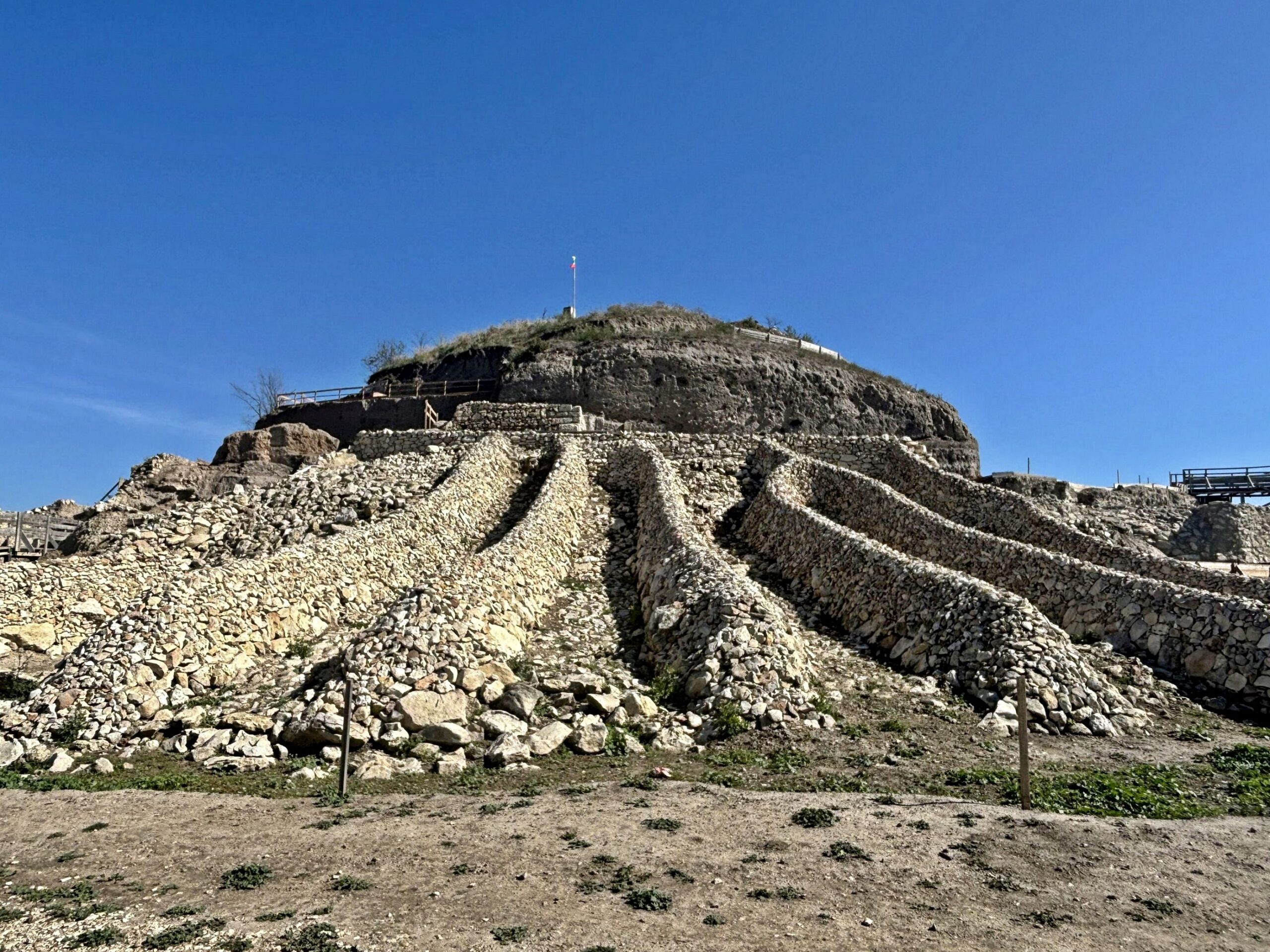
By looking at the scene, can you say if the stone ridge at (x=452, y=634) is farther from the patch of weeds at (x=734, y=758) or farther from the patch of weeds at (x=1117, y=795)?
the patch of weeds at (x=1117, y=795)

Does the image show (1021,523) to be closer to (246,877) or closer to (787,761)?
(787,761)

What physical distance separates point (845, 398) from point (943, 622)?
23.4m

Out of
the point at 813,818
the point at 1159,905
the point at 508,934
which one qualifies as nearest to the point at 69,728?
the point at 508,934

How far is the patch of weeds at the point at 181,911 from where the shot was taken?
546 cm

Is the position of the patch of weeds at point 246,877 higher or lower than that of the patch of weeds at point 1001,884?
higher

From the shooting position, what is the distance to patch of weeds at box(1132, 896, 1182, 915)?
18.7ft

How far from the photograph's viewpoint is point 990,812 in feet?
24.9

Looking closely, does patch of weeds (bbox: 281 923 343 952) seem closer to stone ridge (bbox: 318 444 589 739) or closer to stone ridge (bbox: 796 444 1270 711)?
stone ridge (bbox: 318 444 589 739)

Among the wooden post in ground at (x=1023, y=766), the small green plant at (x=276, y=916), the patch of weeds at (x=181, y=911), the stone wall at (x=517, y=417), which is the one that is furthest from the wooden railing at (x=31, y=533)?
the wooden post in ground at (x=1023, y=766)

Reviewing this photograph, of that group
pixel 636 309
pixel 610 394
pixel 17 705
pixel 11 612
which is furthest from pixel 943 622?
pixel 636 309

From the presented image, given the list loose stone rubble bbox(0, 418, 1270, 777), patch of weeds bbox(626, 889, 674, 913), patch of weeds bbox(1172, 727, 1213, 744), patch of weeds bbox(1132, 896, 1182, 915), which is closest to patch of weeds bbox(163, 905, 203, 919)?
patch of weeds bbox(626, 889, 674, 913)

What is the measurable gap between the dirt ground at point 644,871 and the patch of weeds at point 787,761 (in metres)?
0.85

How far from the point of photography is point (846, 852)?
663 centimetres

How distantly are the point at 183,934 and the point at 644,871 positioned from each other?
11.1 ft
